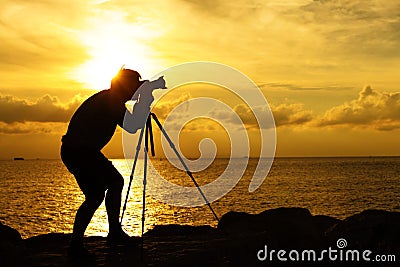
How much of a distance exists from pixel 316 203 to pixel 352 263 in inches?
1946

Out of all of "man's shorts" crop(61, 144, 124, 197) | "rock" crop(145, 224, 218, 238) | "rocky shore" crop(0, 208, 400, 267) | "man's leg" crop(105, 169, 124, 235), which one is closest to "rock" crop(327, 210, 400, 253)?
"rocky shore" crop(0, 208, 400, 267)

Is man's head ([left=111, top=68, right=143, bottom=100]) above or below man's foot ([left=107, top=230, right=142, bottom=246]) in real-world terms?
above

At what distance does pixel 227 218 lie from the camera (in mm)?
12305

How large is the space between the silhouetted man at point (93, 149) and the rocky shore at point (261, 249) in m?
0.76

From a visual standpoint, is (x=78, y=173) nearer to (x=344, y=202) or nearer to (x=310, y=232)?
(x=310, y=232)

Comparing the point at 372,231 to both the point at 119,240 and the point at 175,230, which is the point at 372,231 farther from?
the point at 175,230

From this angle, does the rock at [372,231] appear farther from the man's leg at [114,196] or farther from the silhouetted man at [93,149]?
the silhouetted man at [93,149]

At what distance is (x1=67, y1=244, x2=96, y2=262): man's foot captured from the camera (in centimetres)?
748

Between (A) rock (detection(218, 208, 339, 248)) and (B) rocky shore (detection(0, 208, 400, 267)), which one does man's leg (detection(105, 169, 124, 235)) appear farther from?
(A) rock (detection(218, 208, 339, 248))

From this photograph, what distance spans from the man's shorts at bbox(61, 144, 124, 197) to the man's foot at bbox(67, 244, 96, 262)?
2.79 feet

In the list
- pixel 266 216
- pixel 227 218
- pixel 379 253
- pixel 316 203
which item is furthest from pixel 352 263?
pixel 316 203

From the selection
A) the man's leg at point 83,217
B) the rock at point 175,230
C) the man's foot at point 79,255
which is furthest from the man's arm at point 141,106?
the rock at point 175,230

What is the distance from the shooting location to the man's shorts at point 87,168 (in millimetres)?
7641

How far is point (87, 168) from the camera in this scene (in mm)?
7641
